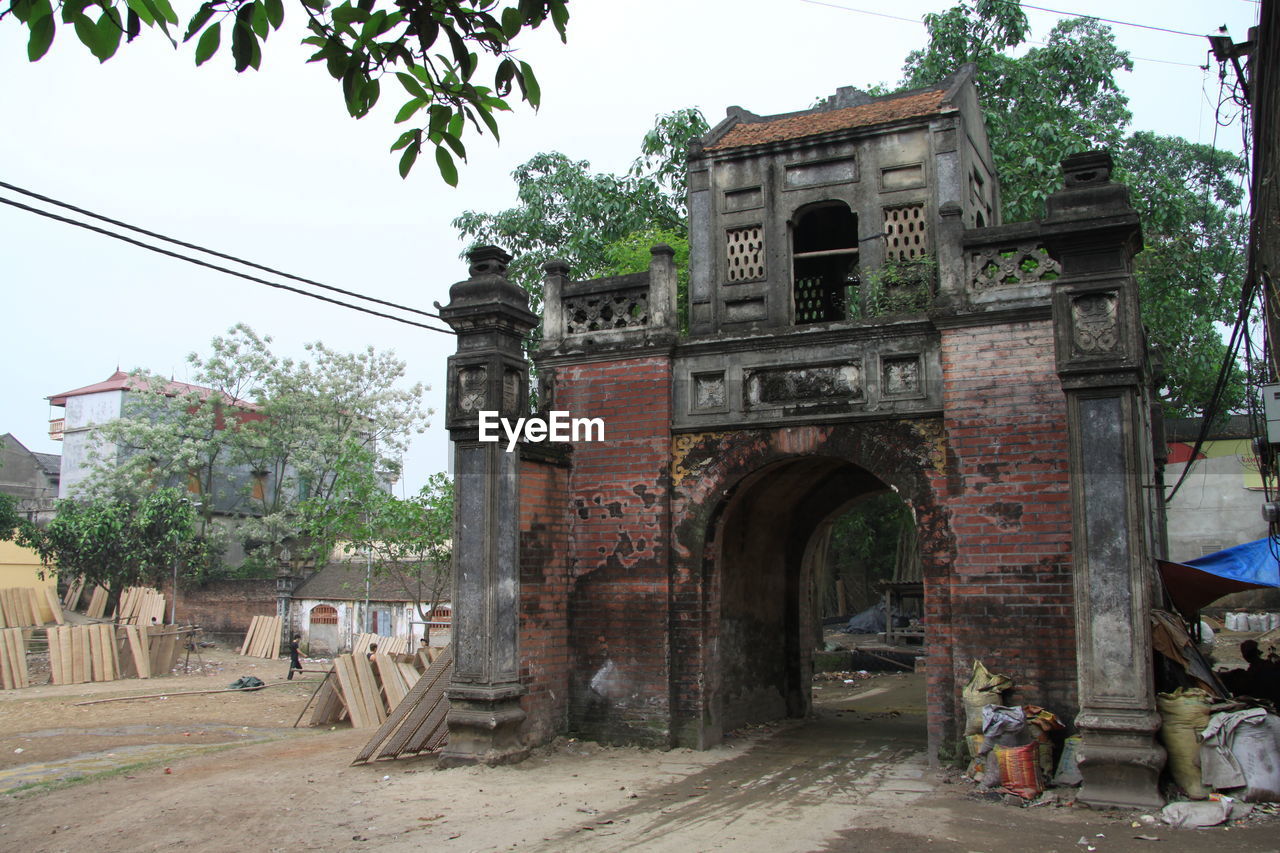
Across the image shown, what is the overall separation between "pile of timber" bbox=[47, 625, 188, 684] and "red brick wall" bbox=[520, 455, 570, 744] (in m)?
16.5

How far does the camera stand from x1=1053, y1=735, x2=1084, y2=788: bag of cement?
7371 millimetres

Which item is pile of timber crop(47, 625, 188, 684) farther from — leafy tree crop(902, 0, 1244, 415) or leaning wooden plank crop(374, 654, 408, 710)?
leafy tree crop(902, 0, 1244, 415)

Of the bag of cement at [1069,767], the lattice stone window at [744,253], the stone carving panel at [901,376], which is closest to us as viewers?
the bag of cement at [1069,767]

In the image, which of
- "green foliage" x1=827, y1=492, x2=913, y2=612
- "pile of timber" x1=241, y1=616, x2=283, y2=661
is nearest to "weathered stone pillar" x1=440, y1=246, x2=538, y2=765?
"green foliage" x1=827, y1=492, x2=913, y2=612

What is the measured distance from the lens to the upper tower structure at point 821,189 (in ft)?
32.6

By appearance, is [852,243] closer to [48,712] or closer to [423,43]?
[423,43]

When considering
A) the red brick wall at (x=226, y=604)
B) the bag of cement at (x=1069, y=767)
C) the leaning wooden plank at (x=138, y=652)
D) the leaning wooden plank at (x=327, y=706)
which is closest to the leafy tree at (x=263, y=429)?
the red brick wall at (x=226, y=604)

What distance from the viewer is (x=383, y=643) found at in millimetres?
19188

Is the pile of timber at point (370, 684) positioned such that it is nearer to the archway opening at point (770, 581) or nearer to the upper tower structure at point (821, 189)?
the archway opening at point (770, 581)

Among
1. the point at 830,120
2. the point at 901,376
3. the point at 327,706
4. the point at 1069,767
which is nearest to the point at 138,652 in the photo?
the point at 327,706

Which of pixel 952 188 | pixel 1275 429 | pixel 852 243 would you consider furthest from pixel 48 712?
pixel 1275 429

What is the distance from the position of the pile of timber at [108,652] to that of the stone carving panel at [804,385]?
18429mm

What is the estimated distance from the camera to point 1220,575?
9195 mm

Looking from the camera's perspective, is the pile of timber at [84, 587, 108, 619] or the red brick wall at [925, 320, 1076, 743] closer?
the red brick wall at [925, 320, 1076, 743]
